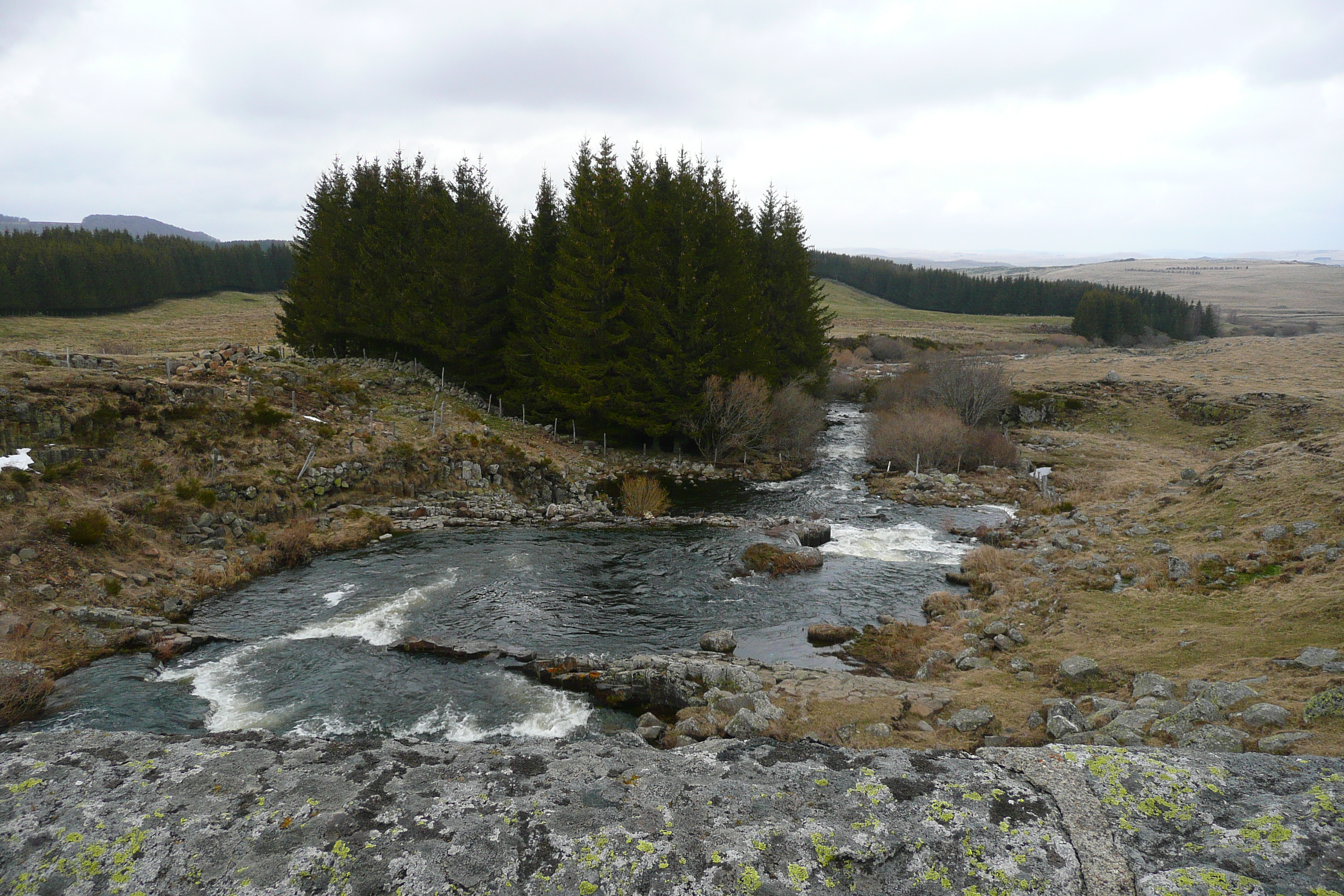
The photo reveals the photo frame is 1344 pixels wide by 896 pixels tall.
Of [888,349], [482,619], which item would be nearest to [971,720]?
[482,619]

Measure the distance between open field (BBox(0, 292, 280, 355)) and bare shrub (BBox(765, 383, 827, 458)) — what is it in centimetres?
3624

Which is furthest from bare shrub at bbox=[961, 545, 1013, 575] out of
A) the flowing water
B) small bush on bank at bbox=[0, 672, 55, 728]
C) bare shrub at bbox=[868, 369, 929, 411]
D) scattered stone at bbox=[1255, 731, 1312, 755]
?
small bush on bank at bbox=[0, 672, 55, 728]

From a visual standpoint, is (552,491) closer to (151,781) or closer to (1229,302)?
(151,781)

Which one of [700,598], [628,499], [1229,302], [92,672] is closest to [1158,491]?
[700,598]

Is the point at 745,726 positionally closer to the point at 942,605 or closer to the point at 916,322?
the point at 942,605

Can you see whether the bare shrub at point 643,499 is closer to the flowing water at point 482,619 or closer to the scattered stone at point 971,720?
the flowing water at point 482,619

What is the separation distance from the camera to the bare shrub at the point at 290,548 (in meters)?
20.4

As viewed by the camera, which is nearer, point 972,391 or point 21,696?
point 21,696

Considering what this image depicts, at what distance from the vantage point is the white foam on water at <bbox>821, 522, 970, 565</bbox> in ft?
73.5

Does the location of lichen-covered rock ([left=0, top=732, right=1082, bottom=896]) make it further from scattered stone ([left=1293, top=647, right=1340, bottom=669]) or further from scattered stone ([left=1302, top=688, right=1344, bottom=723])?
scattered stone ([left=1293, top=647, right=1340, bottom=669])

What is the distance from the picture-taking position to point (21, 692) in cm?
1162

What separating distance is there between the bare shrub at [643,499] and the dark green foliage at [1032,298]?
25.9m

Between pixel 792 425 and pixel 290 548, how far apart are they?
25.8m

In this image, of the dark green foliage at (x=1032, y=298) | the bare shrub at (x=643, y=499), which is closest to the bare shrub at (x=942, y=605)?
the bare shrub at (x=643, y=499)
